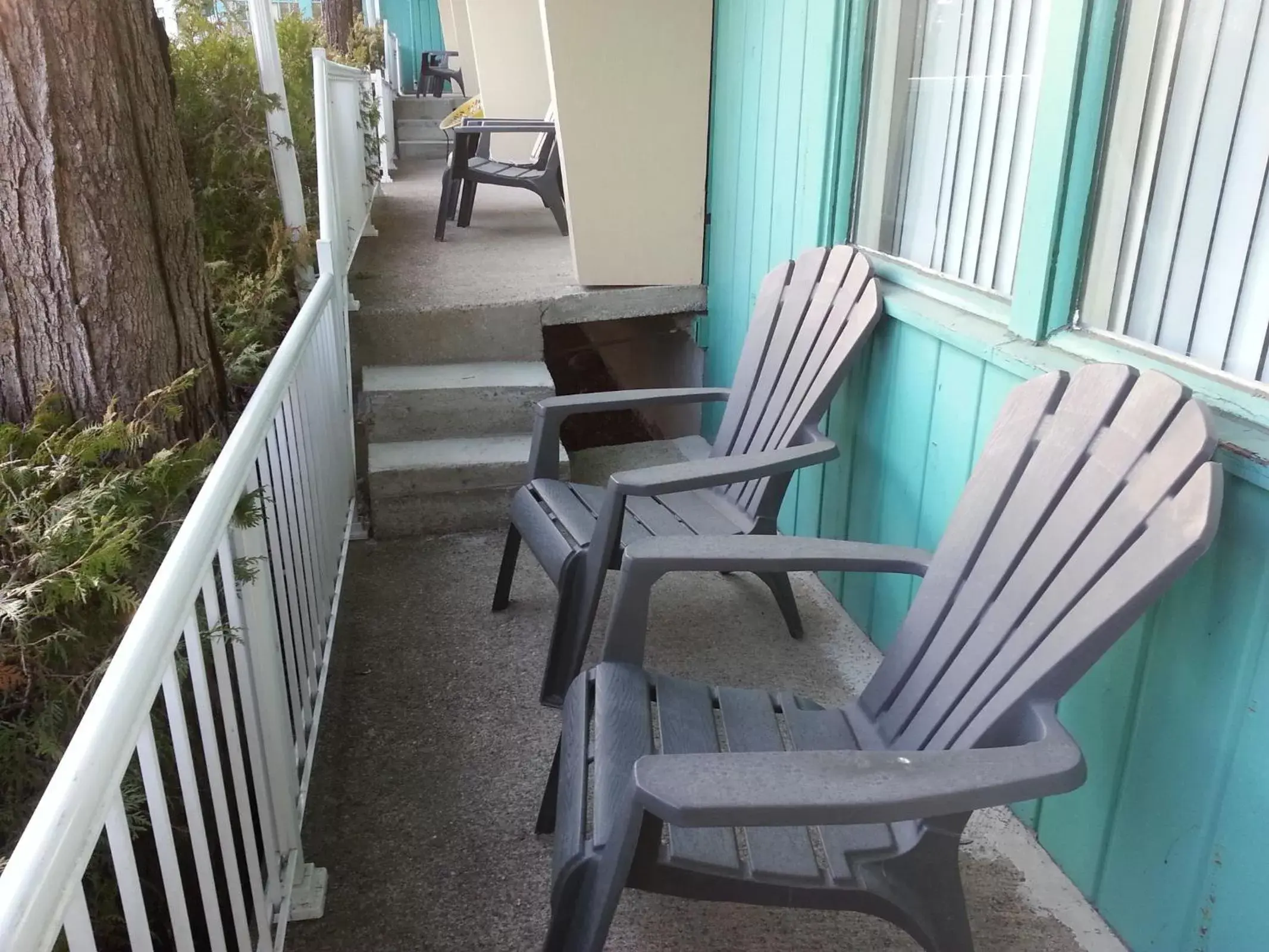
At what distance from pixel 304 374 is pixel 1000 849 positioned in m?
1.78

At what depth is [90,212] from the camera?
71.7 inches

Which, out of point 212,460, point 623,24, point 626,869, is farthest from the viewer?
point 623,24

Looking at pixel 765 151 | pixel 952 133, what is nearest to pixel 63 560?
pixel 952 133

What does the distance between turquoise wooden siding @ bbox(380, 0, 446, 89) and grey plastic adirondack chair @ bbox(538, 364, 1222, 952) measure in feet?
46.8

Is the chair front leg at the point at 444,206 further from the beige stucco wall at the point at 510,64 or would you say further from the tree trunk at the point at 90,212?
the tree trunk at the point at 90,212

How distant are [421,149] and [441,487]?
273 inches

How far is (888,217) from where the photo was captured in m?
2.44

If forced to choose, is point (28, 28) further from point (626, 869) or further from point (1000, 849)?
point (1000, 849)

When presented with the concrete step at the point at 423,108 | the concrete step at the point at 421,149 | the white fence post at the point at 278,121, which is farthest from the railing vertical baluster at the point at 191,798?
the concrete step at the point at 423,108

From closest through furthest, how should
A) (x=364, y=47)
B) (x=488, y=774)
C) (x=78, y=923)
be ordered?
(x=78, y=923), (x=488, y=774), (x=364, y=47)

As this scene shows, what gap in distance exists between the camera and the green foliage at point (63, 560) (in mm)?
1366

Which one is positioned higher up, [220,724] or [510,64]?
[510,64]

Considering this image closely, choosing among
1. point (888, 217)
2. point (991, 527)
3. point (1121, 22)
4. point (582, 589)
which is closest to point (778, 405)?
point (888, 217)

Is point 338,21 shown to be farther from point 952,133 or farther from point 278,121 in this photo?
point 952,133
